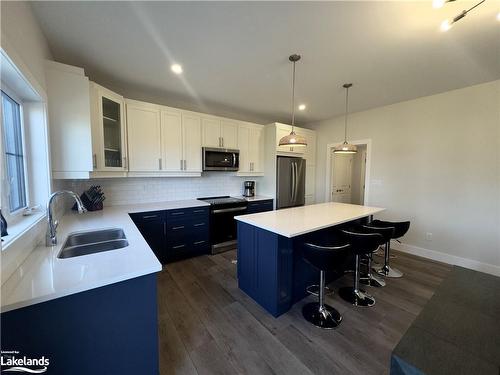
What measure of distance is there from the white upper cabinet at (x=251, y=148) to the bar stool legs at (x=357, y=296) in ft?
8.55

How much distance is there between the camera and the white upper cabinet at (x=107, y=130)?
238 cm

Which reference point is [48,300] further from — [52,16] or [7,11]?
[52,16]

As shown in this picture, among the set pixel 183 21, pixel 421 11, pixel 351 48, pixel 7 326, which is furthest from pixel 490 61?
pixel 7 326

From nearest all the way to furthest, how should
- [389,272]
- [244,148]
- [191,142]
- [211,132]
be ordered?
[389,272], [191,142], [211,132], [244,148]

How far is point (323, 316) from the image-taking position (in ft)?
6.36

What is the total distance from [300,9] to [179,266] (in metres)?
3.23

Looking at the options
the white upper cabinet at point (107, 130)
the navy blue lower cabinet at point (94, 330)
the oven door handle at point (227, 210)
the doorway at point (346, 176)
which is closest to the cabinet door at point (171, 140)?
the white upper cabinet at point (107, 130)

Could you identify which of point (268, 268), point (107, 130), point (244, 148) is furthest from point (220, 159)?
point (268, 268)

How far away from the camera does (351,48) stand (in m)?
2.01

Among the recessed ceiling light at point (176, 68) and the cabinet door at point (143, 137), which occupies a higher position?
the recessed ceiling light at point (176, 68)

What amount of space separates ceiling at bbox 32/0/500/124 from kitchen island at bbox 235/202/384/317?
1.73 meters

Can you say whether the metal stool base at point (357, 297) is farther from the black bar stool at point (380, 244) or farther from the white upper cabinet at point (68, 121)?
the white upper cabinet at point (68, 121)

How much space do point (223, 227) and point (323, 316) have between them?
2.03m

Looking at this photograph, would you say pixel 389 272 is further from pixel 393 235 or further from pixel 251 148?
pixel 251 148
